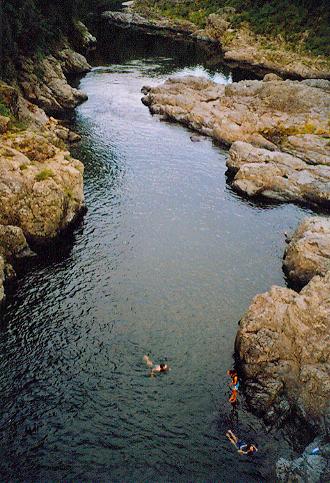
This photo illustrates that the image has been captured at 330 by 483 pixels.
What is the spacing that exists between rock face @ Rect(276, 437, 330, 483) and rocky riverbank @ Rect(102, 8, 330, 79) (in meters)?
117

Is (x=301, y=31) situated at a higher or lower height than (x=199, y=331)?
higher

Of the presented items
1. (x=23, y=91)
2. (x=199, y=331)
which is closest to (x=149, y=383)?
(x=199, y=331)

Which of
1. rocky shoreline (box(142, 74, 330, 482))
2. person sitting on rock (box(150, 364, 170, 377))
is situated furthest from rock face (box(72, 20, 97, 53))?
person sitting on rock (box(150, 364, 170, 377))

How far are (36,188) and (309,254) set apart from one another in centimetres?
2820

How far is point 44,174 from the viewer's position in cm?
4622

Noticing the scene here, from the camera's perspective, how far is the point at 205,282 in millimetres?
43125

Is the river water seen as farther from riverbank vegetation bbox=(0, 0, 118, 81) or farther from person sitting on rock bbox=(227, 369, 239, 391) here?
riverbank vegetation bbox=(0, 0, 118, 81)

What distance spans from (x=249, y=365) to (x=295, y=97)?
65158 millimetres

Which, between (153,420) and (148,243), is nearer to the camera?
(153,420)

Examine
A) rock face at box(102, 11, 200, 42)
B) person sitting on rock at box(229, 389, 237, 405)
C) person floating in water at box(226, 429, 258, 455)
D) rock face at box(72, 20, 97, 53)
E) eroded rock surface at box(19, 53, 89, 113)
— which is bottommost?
person floating in water at box(226, 429, 258, 455)

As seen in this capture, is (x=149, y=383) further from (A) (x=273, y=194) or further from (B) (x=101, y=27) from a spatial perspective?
(B) (x=101, y=27)

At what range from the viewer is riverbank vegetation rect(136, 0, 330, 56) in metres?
131

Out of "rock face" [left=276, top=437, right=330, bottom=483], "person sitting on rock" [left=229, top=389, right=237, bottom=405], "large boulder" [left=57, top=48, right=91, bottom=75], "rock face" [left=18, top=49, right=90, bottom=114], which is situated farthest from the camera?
"large boulder" [left=57, top=48, right=91, bottom=75]

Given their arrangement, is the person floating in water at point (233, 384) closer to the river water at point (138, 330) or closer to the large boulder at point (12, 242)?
the river water at point (138, 330)
